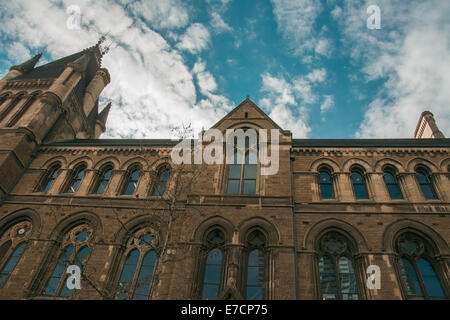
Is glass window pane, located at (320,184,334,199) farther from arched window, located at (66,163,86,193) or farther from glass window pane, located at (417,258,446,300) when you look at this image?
arched window, located at (66,163,86,193)

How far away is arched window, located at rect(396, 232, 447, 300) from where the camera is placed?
40.3 ft

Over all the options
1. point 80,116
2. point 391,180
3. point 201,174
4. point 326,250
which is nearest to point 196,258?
point 201,174

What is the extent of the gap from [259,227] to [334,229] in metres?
3.38

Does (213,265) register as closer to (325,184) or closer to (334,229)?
(334,229)

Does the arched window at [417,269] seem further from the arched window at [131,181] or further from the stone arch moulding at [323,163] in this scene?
the arched window at [131,181]

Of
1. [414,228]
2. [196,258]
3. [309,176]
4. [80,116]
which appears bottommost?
[196,258]

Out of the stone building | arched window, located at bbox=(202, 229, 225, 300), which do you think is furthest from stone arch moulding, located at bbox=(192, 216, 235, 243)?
arched window, located at bbox=(202, 229, 225, 300)

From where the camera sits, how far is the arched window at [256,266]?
12.2 metres

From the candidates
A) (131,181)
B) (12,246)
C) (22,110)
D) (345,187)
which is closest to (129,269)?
(131,181)

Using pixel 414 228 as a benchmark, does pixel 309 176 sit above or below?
above

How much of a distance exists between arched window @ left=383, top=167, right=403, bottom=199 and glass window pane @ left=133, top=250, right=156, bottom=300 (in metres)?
11.8

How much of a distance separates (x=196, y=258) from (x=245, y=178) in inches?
191

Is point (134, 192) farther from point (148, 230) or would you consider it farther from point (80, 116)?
point (80, 116)

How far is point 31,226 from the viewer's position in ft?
52.0
